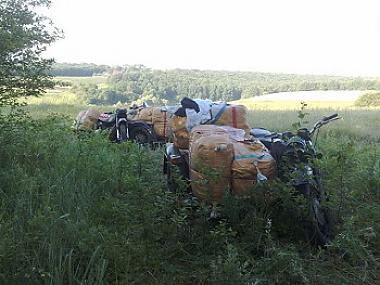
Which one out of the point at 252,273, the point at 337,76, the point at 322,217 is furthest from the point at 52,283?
the point at 337,76

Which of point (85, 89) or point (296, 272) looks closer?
point (296, 272)

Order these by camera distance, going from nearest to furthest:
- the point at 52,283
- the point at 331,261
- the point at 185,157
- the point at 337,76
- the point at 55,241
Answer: the point at 52,283 < the point at 55,241 < the point at 331,261 < the point at 185,157 < the point at 337,76

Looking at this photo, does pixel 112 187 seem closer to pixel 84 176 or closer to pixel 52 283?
pixel 84 176

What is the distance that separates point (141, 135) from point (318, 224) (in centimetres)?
529

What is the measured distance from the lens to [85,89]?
23.9 metres

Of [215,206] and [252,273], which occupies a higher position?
[215,206]

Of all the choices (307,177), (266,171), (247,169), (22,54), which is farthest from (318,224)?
(22,54)

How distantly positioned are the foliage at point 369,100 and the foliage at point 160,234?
Answer: 29.1 meters

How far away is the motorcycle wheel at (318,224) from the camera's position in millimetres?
3154

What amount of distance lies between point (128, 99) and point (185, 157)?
57.8ft

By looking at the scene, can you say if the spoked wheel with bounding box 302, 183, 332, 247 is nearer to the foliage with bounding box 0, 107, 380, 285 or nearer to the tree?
the foliage with bounding box 0, 107, 380, 285

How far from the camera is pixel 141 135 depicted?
8070 millimetres

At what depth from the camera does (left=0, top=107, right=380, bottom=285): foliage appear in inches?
98.3

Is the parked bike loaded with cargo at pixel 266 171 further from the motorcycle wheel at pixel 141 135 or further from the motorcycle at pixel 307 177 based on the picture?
the motorcycle wheel at pixel 141 135
